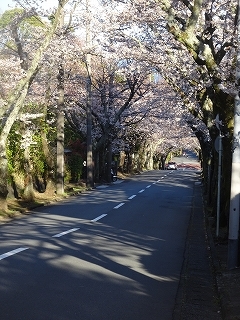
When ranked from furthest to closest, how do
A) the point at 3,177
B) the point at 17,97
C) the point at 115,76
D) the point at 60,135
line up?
the point at 115,76 → the point at 60,135 → the point at 17,97 → the point at 3,177

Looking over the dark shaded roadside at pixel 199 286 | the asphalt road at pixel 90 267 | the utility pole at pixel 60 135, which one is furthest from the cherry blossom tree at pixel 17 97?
the dark shaded roadside at pixel 199 286

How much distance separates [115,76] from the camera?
1614 inches

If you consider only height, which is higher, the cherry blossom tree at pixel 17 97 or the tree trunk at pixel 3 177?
the cherry blossom tree at pixel 17 97

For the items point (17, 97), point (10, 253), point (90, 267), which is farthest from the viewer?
point (17, 97)

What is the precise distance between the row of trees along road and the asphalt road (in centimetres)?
296

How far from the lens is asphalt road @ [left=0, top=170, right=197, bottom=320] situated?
6777 millimetres

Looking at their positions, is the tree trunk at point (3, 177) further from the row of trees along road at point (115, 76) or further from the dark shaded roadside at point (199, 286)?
the dark shaded roadside at point (199, 286)

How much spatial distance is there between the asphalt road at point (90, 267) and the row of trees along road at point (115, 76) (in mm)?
2965

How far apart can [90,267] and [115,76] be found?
107ft

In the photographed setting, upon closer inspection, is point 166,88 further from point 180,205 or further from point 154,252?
point 154,252

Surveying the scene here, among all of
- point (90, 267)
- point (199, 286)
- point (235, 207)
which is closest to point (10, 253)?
point (90, 267)

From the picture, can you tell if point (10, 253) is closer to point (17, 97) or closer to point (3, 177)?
point (3, 177)

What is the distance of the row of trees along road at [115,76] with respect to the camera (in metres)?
12.9

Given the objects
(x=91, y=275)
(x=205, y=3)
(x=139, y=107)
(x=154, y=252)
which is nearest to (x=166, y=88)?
(x=139, y=107)
